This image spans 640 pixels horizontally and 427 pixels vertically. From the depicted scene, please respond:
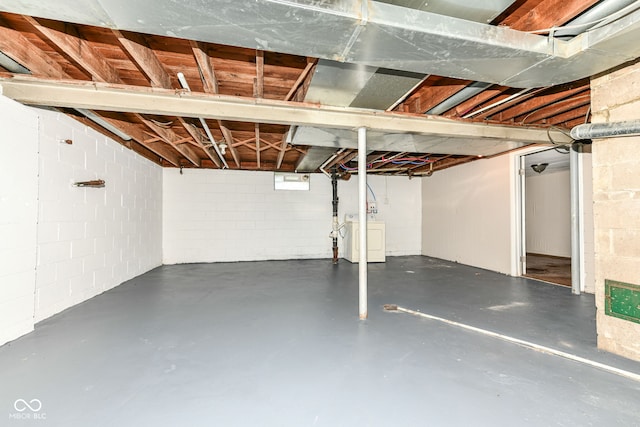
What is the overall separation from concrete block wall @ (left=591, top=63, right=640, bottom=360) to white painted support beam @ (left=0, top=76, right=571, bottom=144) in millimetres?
1100

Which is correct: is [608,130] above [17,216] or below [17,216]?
above

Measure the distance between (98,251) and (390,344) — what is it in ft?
12.0

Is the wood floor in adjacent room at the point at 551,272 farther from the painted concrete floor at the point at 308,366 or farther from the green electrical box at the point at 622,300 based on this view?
the green electrical box at the point at 622,300

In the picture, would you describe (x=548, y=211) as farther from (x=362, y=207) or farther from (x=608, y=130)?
(x=362, y=207)

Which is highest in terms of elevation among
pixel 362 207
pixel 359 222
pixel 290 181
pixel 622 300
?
pixel 290 181

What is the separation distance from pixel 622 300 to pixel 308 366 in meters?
2.25

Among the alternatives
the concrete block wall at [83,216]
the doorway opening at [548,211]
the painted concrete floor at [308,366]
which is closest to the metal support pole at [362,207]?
the painted concrete floor at [308,366]

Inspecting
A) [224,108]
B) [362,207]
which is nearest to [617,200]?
[362,207]

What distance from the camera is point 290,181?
250 inches

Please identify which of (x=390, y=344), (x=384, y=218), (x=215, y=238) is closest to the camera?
(x=390, y=344)

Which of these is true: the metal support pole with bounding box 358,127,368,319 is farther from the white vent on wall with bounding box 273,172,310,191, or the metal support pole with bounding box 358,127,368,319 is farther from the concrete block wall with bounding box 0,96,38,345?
the white vent on wall with bounding box 273,172,310,191

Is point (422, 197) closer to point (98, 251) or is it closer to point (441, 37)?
point (441, 37)

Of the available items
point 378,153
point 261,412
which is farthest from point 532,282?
point 261,412

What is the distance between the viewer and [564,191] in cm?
680
